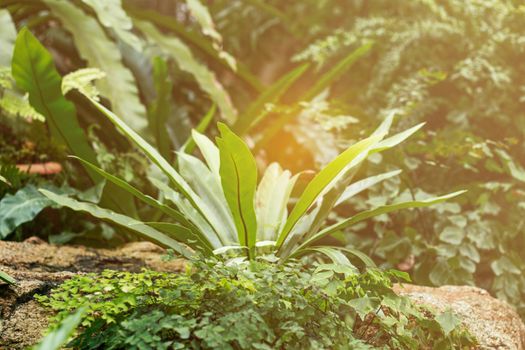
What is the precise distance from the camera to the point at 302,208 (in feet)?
6.70

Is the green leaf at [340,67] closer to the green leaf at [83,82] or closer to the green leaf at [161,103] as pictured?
the green leaf at [161,103]

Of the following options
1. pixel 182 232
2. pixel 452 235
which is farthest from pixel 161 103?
pixel 452 235

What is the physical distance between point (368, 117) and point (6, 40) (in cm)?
223

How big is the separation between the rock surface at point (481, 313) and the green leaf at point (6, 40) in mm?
2247

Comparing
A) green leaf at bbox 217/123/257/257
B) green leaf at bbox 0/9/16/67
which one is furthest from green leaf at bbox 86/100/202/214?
green leaf at bbox 0/9/16/67

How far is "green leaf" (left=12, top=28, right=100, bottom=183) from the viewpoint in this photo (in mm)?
2352

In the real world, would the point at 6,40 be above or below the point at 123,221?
above

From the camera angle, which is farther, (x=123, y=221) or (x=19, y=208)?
(x=19, y=208)

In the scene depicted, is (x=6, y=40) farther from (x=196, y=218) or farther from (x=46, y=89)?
(x=196, y=218)

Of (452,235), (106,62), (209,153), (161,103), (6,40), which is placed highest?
(6,40)

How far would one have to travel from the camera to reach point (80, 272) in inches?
83.6

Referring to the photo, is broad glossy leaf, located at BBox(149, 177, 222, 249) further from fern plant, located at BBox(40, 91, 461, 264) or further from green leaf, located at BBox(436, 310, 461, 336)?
green leaf, located at BBox(436, 310, 461, 336)

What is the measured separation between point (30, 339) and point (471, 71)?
2795 millimetres

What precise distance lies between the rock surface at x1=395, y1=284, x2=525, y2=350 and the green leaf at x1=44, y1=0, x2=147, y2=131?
68.7 inches
